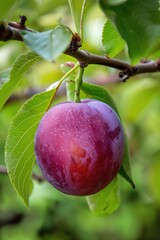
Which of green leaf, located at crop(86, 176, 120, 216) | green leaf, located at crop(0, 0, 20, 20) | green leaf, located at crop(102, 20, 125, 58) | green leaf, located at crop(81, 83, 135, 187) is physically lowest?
green leaf, located at crop(86, 176, 120, 216)

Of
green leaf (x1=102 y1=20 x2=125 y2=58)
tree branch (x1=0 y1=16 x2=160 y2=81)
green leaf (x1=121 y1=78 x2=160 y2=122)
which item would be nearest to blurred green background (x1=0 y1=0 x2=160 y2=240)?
green leaf (x1=121 y1=78 x2=160 y2=122)

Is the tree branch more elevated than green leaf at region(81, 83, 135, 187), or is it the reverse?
the tree branch

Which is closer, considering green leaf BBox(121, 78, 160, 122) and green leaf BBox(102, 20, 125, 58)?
green leaf BBox(102, 20, 125, 58)

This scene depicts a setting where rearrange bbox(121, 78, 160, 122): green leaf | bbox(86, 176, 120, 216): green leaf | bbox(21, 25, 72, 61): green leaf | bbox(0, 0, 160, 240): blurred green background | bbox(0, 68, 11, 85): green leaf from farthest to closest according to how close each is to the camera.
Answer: bbox(121, 78, 160, 122): green leaf → bbox(0, 0, 160, 240): blurred green background → bbox(86, 176, 120, 216): green leaf → bbox(0, 68, 11, 85): green leaf → bbox(21, 25, 72, 61): green leaf

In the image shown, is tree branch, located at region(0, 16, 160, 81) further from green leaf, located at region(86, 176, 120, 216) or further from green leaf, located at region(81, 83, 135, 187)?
green leaf, located at region(86, 176, 120, 216)

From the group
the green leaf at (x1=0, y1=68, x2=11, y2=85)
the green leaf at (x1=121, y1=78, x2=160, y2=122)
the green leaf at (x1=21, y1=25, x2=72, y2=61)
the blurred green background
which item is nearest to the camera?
the green leaf at (x1=21, y1=25, x2=72, y2=61)

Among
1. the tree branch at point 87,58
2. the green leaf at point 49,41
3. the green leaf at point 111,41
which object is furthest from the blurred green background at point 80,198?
the green leaf at point 49,41

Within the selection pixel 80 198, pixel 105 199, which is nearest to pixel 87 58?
pixel 105 199

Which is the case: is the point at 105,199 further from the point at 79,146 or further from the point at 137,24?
the point at 137,24
